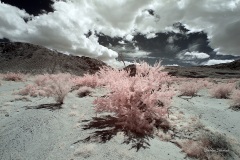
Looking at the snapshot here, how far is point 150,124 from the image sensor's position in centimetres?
630

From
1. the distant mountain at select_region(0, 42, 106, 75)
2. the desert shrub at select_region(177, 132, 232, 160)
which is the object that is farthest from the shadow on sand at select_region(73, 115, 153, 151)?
the distant mountain at select_region(0, 42, 106, 75)

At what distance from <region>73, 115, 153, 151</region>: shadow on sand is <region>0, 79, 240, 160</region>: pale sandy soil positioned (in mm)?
123

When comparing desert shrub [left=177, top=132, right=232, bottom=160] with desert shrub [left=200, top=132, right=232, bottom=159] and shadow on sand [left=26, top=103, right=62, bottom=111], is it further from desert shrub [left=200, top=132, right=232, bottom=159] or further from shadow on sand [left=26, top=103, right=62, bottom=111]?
shadow on sand [left=26, top=103, right=62, bottom=111]

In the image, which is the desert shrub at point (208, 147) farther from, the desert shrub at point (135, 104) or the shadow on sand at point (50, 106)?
the shadow on sand at point (50, 106)

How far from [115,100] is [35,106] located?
3.61 m

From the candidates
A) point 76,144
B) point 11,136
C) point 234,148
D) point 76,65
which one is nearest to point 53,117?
point 11,136

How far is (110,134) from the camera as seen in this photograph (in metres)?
5.98

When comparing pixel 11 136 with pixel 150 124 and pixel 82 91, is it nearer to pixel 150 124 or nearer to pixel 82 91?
pixel 150 124

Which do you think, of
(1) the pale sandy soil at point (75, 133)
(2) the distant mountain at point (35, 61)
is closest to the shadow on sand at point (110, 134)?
(1) the pale sandy soil at point (75, 133)

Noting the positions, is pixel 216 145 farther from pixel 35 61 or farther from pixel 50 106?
pixel 35 61

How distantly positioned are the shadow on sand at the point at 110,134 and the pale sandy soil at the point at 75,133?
0.12 metres

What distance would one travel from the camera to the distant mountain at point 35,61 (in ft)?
228

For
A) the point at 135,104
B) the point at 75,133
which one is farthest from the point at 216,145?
the point at 75,133

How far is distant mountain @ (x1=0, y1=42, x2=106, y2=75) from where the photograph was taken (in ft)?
228
